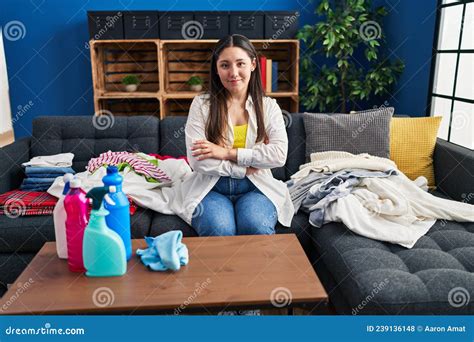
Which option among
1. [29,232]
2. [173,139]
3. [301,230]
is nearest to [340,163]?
[301,230]

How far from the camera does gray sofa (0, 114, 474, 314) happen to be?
1.25 m

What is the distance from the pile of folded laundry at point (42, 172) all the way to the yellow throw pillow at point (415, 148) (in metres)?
1.64

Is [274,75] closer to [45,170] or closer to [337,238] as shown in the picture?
[45,170]

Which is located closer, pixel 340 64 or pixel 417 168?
pixel 417 168

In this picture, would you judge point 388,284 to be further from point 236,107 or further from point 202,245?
point 236,107

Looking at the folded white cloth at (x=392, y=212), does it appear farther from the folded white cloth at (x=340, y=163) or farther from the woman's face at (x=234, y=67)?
the woman's face at (x=234, y=67)

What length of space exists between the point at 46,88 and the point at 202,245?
307 cm

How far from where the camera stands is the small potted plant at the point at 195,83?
11.8ft

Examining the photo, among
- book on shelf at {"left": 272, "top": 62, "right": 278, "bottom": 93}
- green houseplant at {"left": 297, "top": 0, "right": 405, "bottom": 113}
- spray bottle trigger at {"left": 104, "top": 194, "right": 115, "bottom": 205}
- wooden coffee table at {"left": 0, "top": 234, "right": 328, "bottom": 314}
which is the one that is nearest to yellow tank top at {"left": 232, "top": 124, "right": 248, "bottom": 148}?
wooden coffee table at {"left": 0, "top": 234, "right": 328, "bottom": 314}

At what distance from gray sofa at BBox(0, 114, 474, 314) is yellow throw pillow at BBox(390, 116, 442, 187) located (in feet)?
0.16

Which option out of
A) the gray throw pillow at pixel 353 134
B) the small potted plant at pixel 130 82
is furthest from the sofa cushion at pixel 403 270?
the small potted plant at pixel 130 82

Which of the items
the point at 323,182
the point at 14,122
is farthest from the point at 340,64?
the point at 14,122

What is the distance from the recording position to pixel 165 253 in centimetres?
121

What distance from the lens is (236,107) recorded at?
6.04 ft
